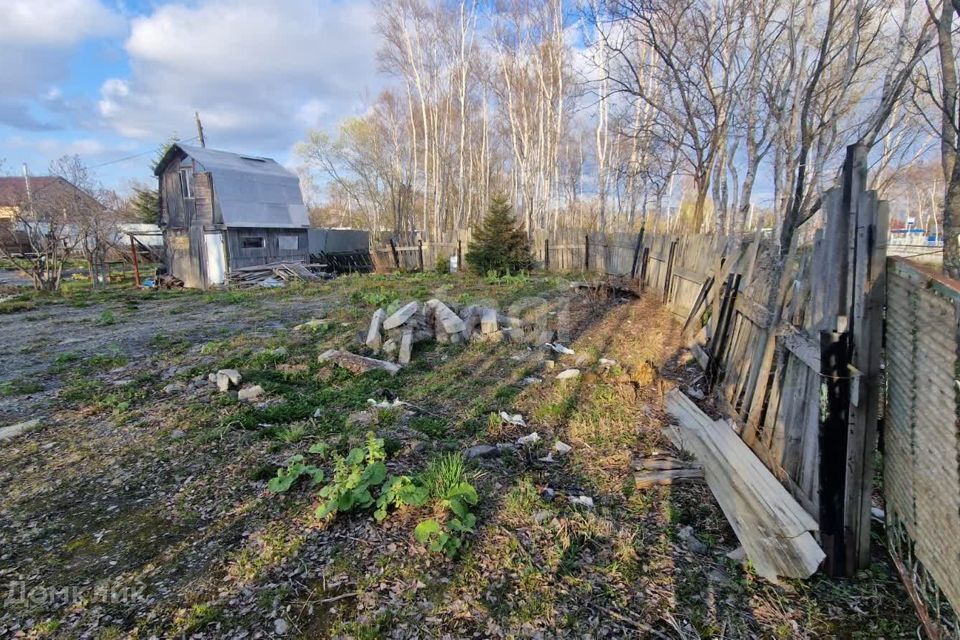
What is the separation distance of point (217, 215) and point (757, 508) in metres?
18.8

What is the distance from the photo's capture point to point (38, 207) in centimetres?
1326

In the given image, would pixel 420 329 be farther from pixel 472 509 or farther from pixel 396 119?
pixel 396 119

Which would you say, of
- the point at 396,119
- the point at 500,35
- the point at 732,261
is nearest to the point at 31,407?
the point at 732,261

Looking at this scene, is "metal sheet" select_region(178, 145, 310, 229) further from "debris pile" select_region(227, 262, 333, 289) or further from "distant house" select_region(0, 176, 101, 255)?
"distant house" select_region(0, 176, 101, 255)

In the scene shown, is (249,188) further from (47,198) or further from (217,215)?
(47,198)

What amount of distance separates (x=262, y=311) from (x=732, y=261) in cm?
874

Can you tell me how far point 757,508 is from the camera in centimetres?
227

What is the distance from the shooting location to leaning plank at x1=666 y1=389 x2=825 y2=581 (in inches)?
79.5

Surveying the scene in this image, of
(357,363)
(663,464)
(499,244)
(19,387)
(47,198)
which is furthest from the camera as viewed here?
(499,244)

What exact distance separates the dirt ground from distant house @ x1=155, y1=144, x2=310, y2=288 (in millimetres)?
12844

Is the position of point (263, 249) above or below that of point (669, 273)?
above

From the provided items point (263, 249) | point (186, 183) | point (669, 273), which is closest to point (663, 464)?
point (669, 273)

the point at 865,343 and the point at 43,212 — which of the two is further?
the point at 43,212

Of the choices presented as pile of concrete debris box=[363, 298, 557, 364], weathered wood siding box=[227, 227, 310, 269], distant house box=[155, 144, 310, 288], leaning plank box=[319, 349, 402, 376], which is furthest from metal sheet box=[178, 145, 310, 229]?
leaning plank box=[319, 349, 402, 376]
